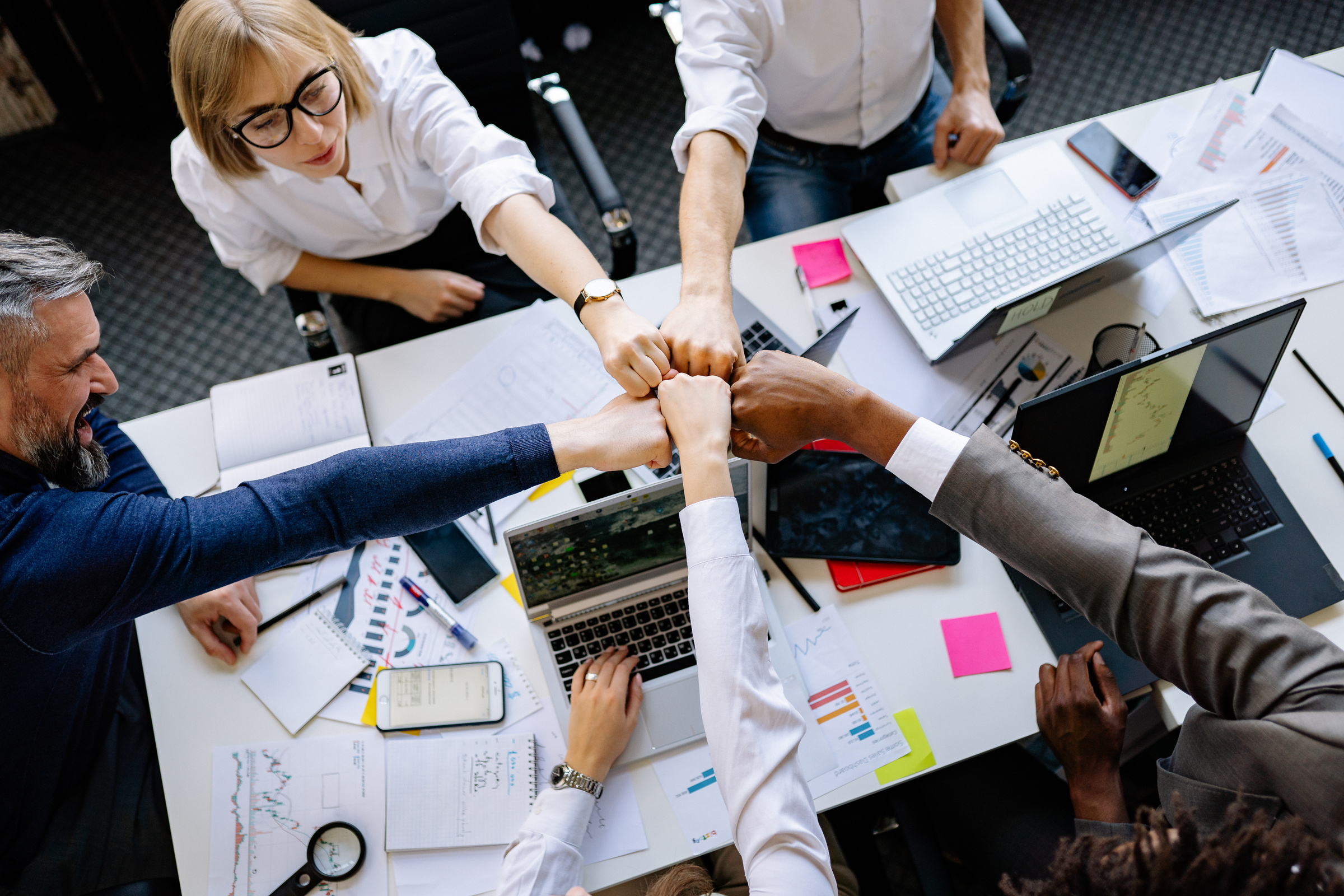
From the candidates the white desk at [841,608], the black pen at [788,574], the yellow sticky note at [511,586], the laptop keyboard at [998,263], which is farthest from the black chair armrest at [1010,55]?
the yellow sticky note at [511,586]

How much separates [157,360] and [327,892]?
1.86 metres

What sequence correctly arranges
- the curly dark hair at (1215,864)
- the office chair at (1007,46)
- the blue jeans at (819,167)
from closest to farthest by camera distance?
the curly dark hair at (1215,864), the office chair at (1007,46), the blue jeans at (819,167)

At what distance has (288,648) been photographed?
1374 mm

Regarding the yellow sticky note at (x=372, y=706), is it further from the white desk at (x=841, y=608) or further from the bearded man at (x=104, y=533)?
the bearded man at (x=104, y=533)

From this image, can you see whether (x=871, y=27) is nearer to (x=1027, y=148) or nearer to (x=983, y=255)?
(x=1027, y=148)

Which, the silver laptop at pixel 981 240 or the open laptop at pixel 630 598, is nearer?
the open laptop at pixel 630 598

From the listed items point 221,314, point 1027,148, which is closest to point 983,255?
point 1027,148

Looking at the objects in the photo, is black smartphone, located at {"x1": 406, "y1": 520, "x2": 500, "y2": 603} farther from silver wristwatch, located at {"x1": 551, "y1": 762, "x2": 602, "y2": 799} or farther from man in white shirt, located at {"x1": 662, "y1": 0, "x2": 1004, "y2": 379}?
man in white shirt, located at {"x1": 662, "y1": 0, "x2": 1004, "y2": 379}

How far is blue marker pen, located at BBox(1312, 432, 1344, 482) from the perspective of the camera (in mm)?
1399

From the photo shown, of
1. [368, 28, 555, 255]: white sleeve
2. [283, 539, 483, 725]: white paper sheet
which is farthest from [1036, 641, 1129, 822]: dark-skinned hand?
[368, 28, 555, 255]: white sleeve

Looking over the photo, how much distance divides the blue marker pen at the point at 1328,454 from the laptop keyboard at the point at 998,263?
1.57 ft

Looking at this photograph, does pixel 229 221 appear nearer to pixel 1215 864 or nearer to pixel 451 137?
pixel 451 137

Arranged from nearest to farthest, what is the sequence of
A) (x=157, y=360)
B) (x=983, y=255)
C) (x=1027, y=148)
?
(x=983, y=255), (x=1027, y=148), (x=157, y=360)

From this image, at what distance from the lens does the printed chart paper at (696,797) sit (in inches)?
49.0
